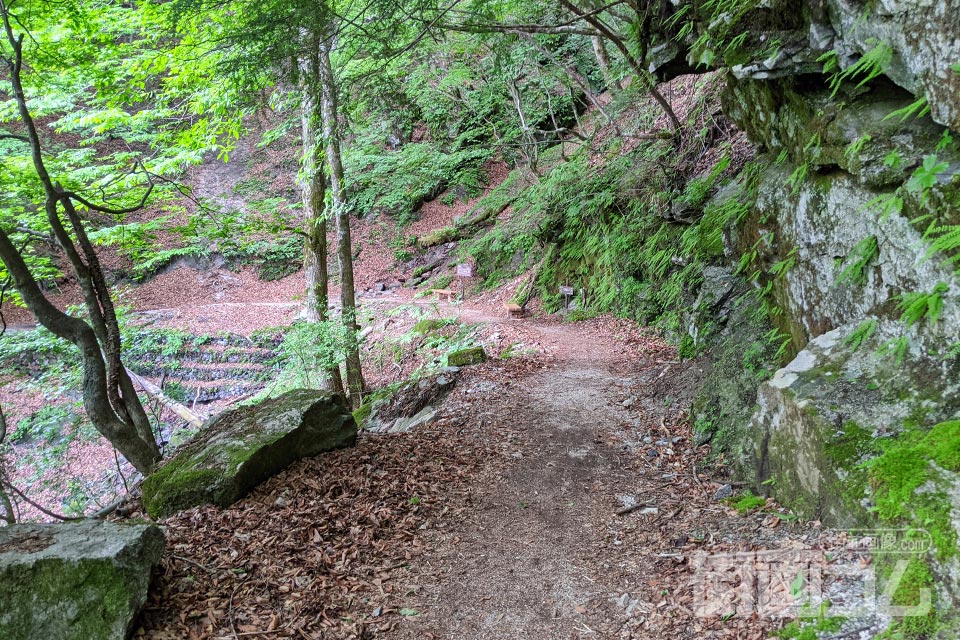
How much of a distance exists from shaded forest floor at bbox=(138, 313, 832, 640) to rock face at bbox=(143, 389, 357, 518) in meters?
0.17

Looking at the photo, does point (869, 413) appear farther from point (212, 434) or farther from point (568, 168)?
point (568, 168)

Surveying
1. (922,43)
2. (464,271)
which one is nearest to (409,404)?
(922,43)

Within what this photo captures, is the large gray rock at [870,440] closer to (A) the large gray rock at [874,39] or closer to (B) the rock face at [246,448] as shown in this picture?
(A) the large gray rock at [874,39]

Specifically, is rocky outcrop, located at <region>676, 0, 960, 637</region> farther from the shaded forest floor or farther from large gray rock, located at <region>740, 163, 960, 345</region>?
the shaded forest floor

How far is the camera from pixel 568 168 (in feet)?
44.8

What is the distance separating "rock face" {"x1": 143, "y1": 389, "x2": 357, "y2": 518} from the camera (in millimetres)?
4691

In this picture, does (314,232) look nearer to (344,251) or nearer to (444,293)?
(344,251)

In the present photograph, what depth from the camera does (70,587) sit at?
9.36 feet

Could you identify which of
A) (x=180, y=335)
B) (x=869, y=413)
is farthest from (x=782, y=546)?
(x=180, y=335)

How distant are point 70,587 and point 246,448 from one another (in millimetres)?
2181

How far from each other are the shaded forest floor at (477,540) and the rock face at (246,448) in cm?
17

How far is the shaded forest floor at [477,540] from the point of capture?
3395 millimetres

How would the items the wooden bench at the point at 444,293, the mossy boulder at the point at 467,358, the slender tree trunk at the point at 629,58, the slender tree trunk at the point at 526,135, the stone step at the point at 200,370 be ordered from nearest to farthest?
the slender tree trunk at the point at 629,58 < the mossy boulder at the point at 467,358 < the slender tree trunk at the point at 526,135 < the stone step at the point at 200,370 < the wooden bench at the point at 444,293

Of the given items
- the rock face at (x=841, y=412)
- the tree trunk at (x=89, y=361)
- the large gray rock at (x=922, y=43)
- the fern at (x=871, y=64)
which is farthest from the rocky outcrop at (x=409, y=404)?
the large gray rock at (x=922, y=43)
